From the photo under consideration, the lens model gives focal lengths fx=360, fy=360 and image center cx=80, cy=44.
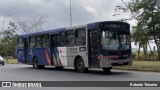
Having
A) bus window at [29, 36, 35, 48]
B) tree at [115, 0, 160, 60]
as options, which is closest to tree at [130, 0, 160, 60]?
tree at [115, 0, 160, 60]

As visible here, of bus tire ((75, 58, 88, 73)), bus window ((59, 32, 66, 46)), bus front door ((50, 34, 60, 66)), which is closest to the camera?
bus tire ((75, 58, 88, 73))

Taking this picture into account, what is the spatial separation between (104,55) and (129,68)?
6.12 metres

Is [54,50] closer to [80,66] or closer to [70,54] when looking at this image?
[70,54]

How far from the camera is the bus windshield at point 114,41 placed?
20883 millimetres

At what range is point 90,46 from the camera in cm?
2169

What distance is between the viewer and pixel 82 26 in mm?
22391

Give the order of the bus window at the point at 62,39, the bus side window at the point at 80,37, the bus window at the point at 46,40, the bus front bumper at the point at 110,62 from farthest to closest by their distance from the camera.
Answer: the bus window at the point at 46,40 → the bus window at the point at 62,39 → the bus side window at the point at 80,37 → the bus front bumper at the point at 110,62

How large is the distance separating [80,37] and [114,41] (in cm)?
247

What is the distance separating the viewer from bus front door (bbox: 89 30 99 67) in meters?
21.2

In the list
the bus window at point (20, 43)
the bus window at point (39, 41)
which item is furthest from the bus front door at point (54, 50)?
the bus window at point (20, 43)

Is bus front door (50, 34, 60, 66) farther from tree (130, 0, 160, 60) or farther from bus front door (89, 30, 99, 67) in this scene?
tree (130, 0, 160, 60)

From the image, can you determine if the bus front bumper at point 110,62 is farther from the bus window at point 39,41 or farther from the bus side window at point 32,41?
the bus side window at point 32,41

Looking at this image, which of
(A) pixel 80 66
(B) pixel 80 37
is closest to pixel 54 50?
(A) pixel 80 66

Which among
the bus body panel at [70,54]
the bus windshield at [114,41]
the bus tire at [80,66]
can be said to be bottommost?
the bus tire at [80,66]
